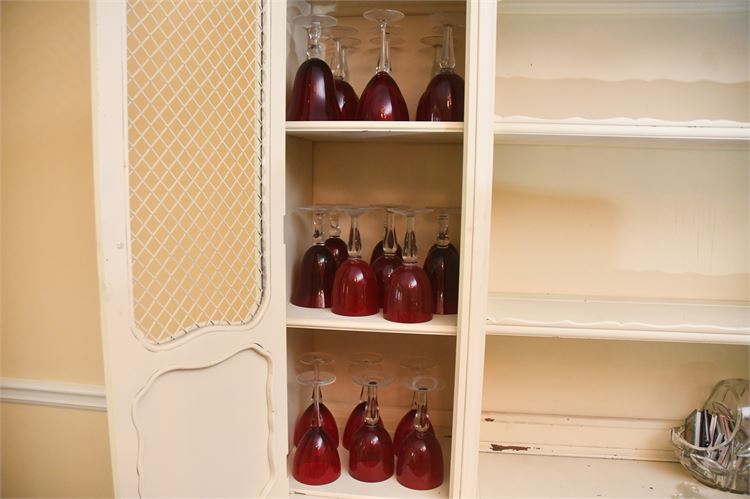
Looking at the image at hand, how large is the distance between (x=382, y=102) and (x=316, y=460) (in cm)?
81

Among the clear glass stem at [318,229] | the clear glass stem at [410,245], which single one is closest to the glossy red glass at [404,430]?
the clear glass stem at [410,245]

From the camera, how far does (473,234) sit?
1.03m

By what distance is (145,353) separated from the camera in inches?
29.7

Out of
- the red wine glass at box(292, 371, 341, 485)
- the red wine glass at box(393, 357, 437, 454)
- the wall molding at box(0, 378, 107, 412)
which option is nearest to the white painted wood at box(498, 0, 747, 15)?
the red wine glass at box(393, 357, 437, 454)

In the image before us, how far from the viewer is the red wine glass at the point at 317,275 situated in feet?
4.00

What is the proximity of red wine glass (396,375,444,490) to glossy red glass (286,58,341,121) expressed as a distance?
2.05 ft

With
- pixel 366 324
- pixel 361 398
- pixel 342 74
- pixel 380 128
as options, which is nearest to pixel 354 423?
pixel 361 398

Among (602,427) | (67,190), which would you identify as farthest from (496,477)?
(67,190)

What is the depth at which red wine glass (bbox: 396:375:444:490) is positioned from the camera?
3.79ft

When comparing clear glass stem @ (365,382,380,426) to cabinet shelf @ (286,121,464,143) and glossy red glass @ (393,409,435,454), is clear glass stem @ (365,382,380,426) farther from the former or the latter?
cabinet shelf @ (286,121,464,143)

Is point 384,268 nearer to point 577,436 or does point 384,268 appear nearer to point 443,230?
point 443,230

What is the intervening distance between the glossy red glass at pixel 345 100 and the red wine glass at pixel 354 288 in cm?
23

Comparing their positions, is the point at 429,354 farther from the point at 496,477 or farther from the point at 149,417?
the point at 149,417

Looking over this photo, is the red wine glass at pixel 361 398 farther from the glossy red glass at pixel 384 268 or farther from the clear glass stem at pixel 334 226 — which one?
the clear glass stem at pixel 334 226
